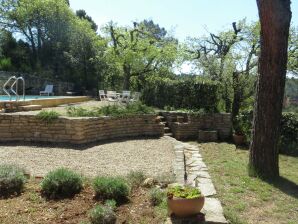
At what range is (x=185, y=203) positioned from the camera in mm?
4117

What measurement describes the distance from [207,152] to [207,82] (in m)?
4.09

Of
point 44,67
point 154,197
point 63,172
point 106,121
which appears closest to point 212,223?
point 154,197

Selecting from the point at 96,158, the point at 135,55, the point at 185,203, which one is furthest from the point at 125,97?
the point at 185,203

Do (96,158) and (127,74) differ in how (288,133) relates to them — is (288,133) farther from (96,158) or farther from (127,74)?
(127,74)

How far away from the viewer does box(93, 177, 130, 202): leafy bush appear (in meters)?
4.68

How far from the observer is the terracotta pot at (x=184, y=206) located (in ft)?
13.5

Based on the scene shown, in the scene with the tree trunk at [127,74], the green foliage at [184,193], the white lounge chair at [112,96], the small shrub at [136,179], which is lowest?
the small shrub at [136,179]

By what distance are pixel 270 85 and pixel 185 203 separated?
3213 mm

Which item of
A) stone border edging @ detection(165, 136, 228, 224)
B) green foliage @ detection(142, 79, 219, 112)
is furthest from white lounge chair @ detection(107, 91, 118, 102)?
stone border edging @ detection(165, 136, 228, 224)

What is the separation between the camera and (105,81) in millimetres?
24703

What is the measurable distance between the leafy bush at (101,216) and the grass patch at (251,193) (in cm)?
149

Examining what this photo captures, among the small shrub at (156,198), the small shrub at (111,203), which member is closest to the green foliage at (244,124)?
the small shrub at (156,198)

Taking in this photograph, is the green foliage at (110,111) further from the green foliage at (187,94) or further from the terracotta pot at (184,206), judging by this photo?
the terracotta pot at (184,206)

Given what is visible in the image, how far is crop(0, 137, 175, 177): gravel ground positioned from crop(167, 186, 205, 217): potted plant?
204cm
